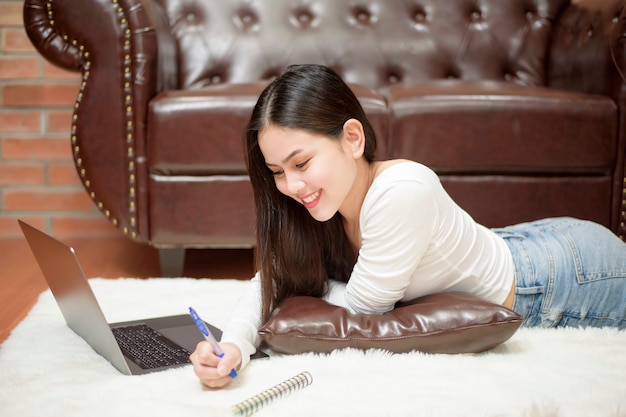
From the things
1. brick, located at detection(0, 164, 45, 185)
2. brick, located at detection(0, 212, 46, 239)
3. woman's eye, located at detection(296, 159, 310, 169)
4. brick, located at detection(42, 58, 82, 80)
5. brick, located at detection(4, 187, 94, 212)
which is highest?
woman's eye, located at detection(296, 159, 310, 169)

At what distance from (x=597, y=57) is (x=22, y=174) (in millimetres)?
2111

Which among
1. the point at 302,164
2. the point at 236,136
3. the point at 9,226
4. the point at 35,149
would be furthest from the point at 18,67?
the point at 302,164

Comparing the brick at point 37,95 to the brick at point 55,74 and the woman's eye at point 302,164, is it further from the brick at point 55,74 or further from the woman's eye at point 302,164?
the woman's eye at point 302,164

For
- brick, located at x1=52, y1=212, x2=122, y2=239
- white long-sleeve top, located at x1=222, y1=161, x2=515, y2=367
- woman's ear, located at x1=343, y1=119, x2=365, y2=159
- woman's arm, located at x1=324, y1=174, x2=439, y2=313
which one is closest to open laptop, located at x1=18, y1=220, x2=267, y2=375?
white long-sleeve top, located at x1=222, y1=161, x2=515, y2=367

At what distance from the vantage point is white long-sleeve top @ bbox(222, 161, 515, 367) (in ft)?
4.16

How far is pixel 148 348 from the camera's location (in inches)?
52.4

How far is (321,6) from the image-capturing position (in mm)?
2621

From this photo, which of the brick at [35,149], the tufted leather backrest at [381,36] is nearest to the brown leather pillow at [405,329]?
the tufted leather backrest at [381,36]

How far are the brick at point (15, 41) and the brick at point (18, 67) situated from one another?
3cm

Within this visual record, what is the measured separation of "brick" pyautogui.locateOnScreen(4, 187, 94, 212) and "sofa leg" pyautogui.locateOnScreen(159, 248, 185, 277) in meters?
0.81

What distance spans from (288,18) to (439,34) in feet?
1.78

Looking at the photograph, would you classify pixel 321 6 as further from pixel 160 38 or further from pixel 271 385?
pixel 271 385

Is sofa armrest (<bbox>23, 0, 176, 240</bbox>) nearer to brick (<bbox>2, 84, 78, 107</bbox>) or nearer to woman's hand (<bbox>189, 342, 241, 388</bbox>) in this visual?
brick (<bbox>2, 84, 78, 107</bbox>)

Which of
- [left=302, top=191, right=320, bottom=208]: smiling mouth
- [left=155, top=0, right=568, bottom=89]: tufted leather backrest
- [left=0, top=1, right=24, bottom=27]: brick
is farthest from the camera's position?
[left=0, top=1, right=24, bottom=27]: brick
